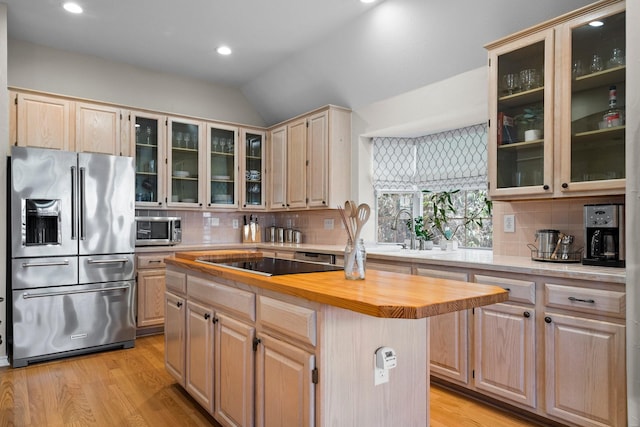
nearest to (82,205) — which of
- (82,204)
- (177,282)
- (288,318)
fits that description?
(82,204)

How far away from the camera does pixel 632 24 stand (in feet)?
6.48

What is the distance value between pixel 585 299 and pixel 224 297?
1.85 m

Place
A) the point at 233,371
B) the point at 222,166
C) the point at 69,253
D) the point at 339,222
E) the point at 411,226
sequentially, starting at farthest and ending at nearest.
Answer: the point at 222,166
the point at 339,222
the point at 411,226
the point at 69,253
the point at 233,371

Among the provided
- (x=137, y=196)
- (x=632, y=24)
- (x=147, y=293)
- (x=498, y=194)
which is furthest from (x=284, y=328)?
(x=137, y=196)

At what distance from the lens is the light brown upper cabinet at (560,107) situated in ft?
7.49

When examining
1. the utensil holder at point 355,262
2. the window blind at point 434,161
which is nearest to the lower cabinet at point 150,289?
the window blind at point 434,161

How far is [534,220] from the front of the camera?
113 inches

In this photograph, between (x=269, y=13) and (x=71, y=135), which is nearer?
(x=269, y=13)

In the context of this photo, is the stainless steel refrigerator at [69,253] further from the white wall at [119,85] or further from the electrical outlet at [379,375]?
the electrical outlet at [379,375]

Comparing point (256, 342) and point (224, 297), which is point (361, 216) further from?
point (224, 297)

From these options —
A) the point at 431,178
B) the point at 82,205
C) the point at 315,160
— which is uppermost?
the point at 315,160

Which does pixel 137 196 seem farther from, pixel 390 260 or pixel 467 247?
pixel 467 247

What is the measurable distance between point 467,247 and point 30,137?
4.12 meters

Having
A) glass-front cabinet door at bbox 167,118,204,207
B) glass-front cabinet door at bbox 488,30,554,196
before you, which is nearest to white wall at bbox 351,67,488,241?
glass-front cabinet door at bbox 488,30,554,196
